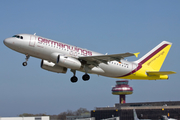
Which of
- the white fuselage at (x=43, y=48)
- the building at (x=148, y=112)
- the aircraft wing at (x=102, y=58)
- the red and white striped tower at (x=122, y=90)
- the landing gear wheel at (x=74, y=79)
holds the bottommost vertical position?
the building at (x=148, y=112)

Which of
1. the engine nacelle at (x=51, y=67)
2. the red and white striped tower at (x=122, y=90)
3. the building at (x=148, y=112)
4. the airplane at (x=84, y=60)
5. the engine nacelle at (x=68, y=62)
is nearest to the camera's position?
the airplane at (x=84, y=60)

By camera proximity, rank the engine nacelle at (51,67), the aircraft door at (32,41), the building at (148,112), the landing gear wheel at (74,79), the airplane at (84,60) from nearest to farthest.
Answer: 1. the aircraft door at (32,41)
2. the airplane at (84,60)
3. the engine nacelle at (51,67)
4. the landing gear wheel at (74,79)
5. the building at (148,112)

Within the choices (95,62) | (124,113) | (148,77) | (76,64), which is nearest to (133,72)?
(148,77)

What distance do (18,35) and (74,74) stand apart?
1005cm

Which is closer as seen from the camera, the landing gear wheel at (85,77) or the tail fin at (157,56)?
the landing gear wheel at (85,77)

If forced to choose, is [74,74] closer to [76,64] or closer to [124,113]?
[76,64]

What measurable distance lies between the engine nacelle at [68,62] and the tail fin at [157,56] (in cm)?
1183

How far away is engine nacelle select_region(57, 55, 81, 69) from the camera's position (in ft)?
119

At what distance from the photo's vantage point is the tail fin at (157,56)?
45156mm

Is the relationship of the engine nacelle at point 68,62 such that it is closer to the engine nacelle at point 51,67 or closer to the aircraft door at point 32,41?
the aircraft door at point 32,41

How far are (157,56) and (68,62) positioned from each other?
1668 cm

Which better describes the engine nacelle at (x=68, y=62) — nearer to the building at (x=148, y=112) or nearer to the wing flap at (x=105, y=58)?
A: the wing flap at (x=105, y=58)

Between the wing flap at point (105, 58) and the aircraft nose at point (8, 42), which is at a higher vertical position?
the aircraft nose at point (8, 42)

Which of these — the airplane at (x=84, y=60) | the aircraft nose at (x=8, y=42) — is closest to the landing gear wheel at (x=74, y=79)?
the airplane at (x=84, y=60)
